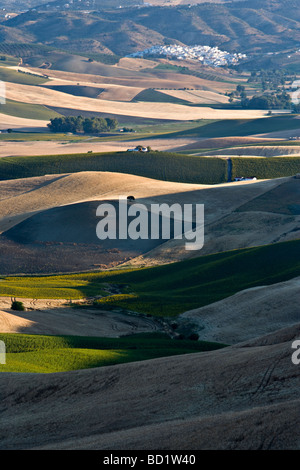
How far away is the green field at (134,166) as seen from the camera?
134875mm

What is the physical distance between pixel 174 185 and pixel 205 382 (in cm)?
8956

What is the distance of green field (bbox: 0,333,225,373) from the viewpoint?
126 feet

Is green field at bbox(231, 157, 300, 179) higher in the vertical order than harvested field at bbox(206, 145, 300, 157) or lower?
lower

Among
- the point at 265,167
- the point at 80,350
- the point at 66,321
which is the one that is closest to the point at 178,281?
the point at 66,321

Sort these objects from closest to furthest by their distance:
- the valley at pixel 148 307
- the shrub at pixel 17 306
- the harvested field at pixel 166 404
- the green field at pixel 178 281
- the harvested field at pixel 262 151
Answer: the harvested field at pixel 166 404, the valley at pixel 148 307, the shrub at pixel 17 306, the green field at pixel 178 281, the harvested field at pixel 262 151

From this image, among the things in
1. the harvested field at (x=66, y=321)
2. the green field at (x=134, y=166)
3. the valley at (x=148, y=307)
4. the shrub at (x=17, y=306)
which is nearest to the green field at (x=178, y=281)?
the valley at (x=148, y=307)

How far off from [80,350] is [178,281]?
99.9 feet

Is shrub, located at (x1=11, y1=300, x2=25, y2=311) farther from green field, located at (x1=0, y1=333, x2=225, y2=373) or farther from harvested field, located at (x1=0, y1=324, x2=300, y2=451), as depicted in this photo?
harvested field, located at (x1=0, y1=324, x2=300, y2=451)

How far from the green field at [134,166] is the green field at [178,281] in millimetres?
57165

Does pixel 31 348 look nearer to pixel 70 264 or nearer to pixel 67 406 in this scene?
pixel 67 406

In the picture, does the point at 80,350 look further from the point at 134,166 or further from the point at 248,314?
the point at 134,166

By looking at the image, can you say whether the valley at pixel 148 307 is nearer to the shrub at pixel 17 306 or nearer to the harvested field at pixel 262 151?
the shrub at pixel 17 306

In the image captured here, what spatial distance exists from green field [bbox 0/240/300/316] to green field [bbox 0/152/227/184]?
57165mm

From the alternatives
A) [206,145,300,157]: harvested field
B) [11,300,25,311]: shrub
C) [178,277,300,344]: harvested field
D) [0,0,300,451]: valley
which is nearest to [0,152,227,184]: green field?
[0,0,300,451]: valley
